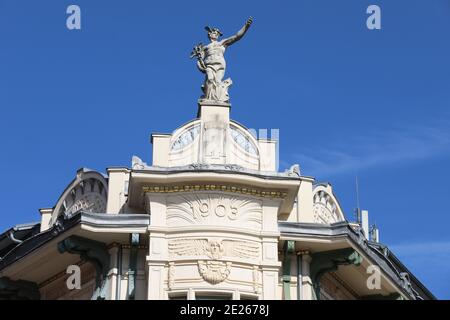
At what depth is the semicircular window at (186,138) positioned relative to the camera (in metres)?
38.5

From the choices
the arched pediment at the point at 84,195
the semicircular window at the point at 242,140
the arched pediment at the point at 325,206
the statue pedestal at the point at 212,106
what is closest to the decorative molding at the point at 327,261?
the arched pediment at the point at 325,206

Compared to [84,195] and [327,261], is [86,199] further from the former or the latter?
[327,261]

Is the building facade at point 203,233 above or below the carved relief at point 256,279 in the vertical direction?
above

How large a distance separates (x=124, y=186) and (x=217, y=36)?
605 cm

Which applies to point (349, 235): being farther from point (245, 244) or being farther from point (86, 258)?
point (86, 258)

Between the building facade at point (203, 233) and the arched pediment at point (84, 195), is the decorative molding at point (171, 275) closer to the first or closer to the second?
the building facade at point (203, 233)

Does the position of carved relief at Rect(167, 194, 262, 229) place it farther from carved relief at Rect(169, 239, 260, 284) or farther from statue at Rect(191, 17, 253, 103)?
statue at Rect(191, 17, 253, 103)

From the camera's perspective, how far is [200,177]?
3688 centimetres

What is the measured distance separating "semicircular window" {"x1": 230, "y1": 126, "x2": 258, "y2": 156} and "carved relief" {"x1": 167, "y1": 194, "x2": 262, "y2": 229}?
193cm

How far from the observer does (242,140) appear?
3875 cm

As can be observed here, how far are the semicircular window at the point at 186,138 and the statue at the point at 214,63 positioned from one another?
1416mm
